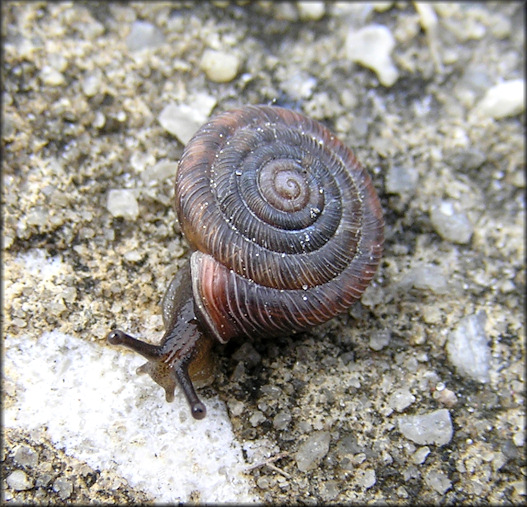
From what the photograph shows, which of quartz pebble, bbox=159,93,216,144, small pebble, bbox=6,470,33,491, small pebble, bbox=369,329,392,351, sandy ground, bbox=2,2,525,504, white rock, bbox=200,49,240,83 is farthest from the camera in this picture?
white rock, bbox=200,49,240,83

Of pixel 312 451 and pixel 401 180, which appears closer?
pixel 312 451

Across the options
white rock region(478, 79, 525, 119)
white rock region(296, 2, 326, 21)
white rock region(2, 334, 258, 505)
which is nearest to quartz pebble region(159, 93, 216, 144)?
white rock region(296, 2, 326, 21)

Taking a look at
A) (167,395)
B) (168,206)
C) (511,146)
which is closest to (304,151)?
(168,206)

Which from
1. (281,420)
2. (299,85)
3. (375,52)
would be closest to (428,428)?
(281,420)

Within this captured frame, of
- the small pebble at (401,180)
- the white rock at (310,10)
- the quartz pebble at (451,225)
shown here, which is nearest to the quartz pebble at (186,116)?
the white rock at (310,10)

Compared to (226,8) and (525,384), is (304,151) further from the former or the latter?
(525,384)

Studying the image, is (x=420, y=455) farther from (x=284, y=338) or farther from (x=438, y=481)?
(x=284, y=338)

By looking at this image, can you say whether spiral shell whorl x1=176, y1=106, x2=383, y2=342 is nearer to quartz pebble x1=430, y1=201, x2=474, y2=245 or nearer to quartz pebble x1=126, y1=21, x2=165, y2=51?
quartz pebble x1=430, y1=201, x2=474, y2=245
